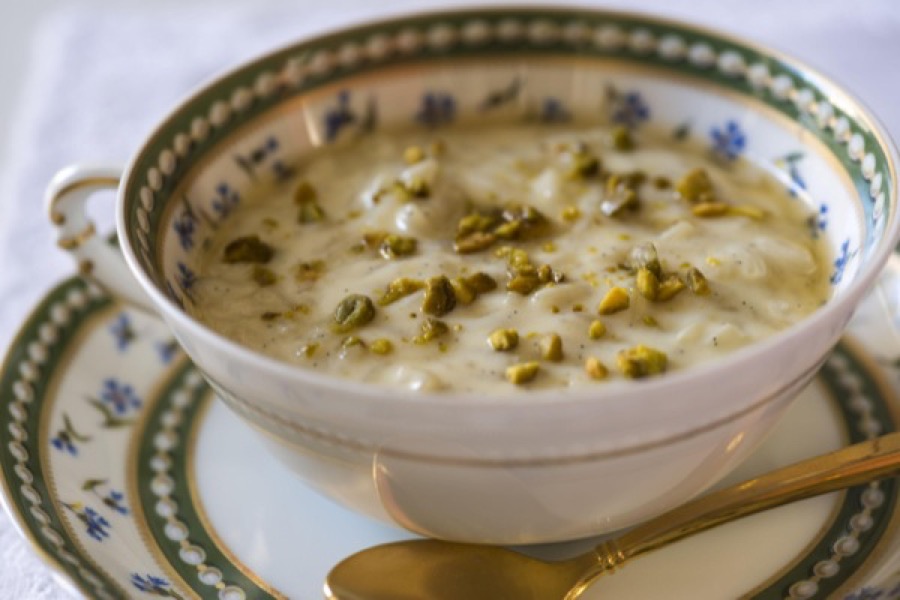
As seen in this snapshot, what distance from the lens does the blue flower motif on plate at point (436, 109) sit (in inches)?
81.5

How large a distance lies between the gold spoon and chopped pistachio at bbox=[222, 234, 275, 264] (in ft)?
1.72

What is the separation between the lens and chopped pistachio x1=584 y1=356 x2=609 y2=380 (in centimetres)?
132

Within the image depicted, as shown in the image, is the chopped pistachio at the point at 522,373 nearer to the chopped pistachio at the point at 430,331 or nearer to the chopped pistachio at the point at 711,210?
the chopped pistachio at the point at 430,331

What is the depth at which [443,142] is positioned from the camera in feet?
6.60

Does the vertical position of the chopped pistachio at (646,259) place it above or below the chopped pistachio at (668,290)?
above

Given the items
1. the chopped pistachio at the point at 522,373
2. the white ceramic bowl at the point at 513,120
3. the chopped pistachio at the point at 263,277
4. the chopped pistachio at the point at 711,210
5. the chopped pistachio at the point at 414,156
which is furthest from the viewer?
the chopped pistachio at the point at 414,156

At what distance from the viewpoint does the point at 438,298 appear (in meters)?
1.47

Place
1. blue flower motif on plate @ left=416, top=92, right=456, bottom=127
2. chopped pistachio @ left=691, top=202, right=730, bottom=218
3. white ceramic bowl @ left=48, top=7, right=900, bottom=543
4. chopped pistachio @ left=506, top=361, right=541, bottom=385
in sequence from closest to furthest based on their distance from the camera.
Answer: white ceramic bowl @ left=48, top=7, right=900, bottom=543 → chopped pistachio @ left=506, top=361, right=541, bottom=385 → chopped pistachio @ left=691, top=202, right=730, bottom=218 → blue flower motif on plate @ left=416, top=92, right=456, bottom=127

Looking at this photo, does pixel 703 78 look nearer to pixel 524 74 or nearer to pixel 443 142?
pixel 524 74

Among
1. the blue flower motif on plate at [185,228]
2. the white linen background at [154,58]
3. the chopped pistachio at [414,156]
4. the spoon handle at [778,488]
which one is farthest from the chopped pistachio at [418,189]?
the white linen background at [154,58]

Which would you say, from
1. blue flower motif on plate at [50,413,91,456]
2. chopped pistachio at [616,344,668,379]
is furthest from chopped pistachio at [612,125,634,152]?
blue flower motif on plate at [50,413,91,456]

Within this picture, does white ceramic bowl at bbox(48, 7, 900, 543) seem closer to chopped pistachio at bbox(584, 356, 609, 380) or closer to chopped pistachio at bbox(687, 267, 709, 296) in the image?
chopped pistachio at bbox(584, 356, 609, 380)

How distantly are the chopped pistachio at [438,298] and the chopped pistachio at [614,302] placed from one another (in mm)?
208


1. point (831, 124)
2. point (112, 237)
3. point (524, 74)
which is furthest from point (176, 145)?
point (831, 124)
